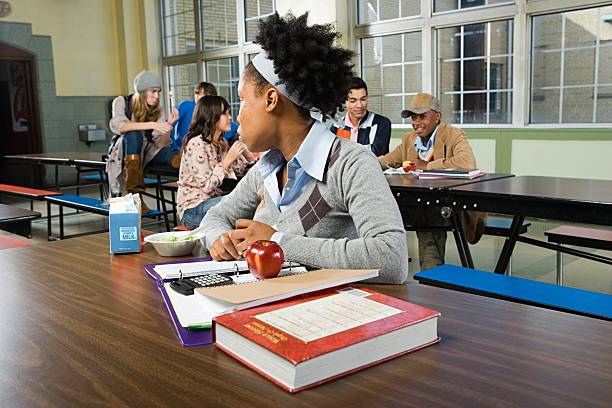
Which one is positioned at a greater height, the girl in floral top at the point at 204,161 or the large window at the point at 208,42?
the large window at the point at 208,42

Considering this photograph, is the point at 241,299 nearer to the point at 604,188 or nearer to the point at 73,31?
the point at 604,188

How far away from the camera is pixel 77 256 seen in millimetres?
1593

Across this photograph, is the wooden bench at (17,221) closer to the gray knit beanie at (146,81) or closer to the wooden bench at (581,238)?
the gray knit beanie at (146,81)

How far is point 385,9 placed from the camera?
6.49 meters

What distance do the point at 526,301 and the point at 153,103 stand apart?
154 inches

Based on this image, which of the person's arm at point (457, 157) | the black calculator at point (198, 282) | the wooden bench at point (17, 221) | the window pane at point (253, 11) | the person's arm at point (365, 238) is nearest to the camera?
the black calculator at point (198, 282)

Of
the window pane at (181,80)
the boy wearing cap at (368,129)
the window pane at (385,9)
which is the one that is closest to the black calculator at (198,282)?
the boy wearing cap at (368,129)

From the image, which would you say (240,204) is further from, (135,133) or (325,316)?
(135,133)

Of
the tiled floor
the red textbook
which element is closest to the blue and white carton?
the red textbook

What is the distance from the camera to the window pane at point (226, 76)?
8.33 metres

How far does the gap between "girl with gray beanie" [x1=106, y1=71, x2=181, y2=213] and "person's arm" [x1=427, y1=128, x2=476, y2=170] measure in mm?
2236

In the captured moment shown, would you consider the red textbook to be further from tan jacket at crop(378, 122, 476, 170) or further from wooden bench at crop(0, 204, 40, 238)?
tan jacket at crop(378, 122, 476, 170)

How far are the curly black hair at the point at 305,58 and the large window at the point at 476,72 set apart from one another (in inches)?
181

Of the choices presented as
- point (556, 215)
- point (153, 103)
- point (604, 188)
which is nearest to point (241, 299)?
point (556, 215)
